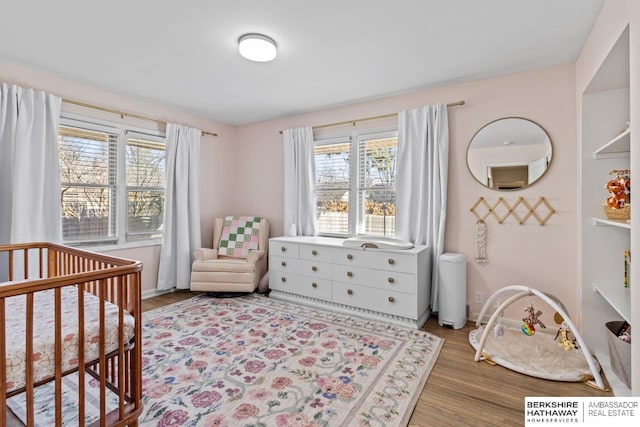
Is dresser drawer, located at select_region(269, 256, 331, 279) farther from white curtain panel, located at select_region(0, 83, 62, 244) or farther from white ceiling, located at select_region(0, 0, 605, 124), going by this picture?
white curtain panel, located at select_region(0, 83, 62, 244)

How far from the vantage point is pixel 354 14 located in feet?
6.38

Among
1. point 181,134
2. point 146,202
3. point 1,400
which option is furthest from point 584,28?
point 146,202

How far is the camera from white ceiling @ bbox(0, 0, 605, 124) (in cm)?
189

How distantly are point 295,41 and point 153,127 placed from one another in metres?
2.38

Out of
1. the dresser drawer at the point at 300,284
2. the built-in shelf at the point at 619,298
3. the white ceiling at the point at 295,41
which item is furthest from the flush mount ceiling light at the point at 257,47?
the built-in shelf at the point at 619,298

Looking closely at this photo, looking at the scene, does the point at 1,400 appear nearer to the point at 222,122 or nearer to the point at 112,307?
the point at 112,307

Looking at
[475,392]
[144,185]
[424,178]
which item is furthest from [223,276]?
[475,392]

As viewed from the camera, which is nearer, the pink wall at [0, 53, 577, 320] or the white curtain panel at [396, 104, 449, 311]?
the pink wall at [0, 53, 577, 320]

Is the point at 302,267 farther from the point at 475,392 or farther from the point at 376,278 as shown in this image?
the point at 475,392

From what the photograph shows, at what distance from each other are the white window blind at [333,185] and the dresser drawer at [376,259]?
66 centimetres

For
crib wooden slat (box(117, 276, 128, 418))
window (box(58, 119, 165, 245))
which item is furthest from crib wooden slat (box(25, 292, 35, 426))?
window (box(58, 119, 165, 245))

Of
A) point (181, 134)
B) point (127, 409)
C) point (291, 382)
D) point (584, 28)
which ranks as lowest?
point (291, 382)

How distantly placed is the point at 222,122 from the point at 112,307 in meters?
3.51

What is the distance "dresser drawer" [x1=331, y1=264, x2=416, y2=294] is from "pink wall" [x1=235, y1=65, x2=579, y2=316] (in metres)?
0.66
